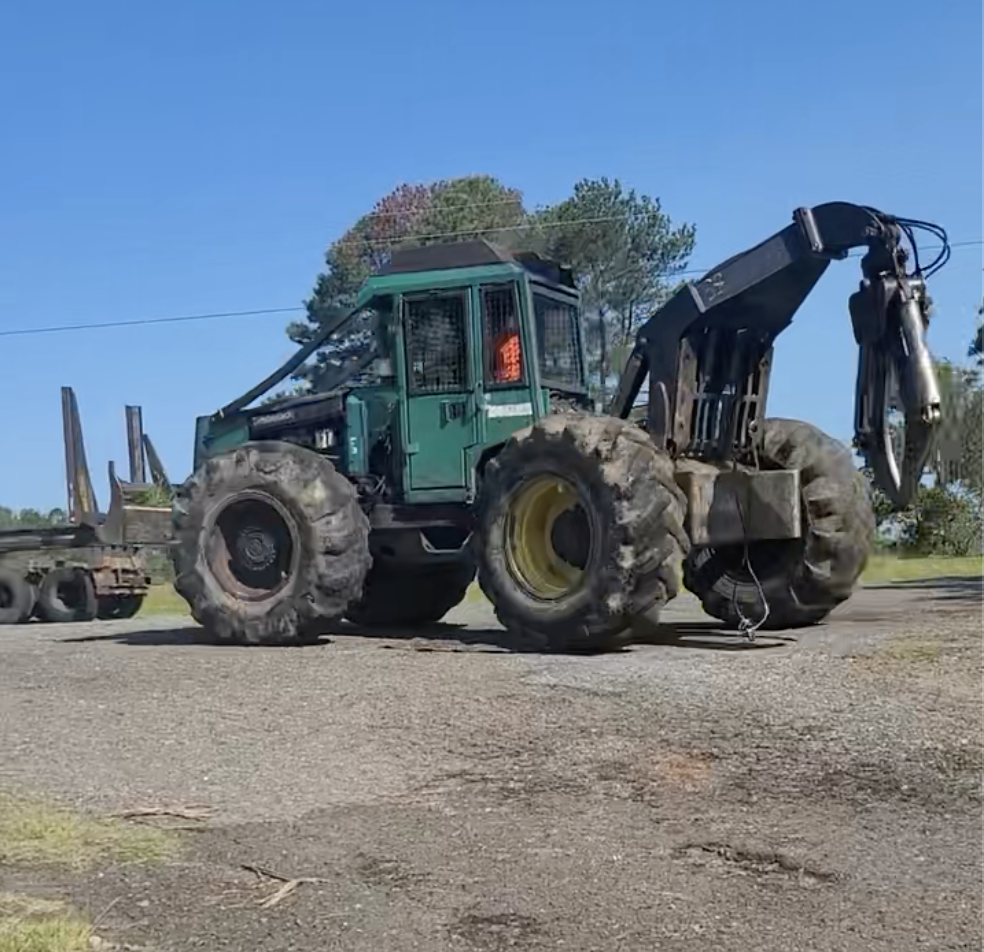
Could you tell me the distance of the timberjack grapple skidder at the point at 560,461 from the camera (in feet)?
33.0

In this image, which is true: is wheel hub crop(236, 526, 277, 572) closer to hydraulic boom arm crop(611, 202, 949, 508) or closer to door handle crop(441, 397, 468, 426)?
door handle crop(441, 397, 468, 426)

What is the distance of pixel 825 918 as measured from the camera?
4.27m

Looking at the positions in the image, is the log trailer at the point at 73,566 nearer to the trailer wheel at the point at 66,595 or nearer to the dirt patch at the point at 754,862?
the trailer wheel at the point at 66,595

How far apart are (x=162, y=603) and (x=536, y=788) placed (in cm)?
1824

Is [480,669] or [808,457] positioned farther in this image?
[808,457]

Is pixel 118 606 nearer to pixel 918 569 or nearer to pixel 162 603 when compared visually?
pixel 162 603

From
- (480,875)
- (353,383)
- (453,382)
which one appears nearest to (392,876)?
(480,875)

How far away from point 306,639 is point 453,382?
8.29 ft

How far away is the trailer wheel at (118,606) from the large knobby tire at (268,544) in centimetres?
942

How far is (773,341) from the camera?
11641mm

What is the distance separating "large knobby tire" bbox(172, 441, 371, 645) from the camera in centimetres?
1112

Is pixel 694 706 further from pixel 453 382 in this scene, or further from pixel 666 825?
pixel 453 382

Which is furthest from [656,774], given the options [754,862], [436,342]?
[436,342]

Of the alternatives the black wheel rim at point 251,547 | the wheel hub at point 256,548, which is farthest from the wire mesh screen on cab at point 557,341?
the wheel hub at point 256,548
